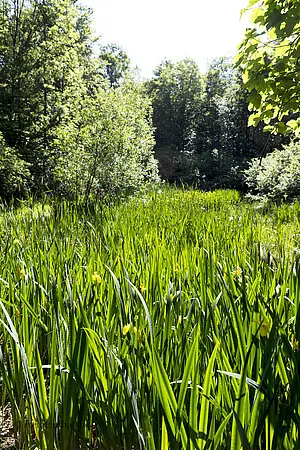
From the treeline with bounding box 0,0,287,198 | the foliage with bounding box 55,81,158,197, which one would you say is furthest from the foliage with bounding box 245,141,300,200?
the foliage with bounding box 55,81,158,197

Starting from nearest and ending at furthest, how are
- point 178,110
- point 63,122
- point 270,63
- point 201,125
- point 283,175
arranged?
point 270,63, point 283,175, point 63,122, point 201,125, point 178,110

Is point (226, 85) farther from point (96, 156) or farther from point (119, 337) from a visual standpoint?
point (119, 337)

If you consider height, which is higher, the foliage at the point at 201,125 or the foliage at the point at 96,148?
the foliage at the point at 201,125

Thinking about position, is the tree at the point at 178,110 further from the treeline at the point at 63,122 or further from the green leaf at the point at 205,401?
the green leaf at the point at 205,401

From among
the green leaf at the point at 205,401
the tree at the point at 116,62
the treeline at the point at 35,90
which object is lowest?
the green leaf at the point at 205,401

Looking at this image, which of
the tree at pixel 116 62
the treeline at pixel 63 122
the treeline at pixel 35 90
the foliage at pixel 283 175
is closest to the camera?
the treeline at pixel 63 122

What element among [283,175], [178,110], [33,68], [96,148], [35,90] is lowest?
[283,175]

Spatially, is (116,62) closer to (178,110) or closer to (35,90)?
(178,110)

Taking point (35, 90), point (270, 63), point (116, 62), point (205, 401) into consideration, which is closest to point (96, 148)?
point (35, 90)

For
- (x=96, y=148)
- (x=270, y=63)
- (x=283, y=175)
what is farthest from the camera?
(x=283, y=175)

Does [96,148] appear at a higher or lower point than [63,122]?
lower

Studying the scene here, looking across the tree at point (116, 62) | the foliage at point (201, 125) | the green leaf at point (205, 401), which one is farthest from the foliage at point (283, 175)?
the tree at point (116, 62)

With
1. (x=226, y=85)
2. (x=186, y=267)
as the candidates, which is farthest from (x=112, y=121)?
(x=226, y=85)

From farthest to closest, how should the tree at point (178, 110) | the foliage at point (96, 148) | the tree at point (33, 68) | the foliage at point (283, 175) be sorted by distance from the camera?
the tree at point (178, 110) → the tree at point (33, 68) → the foliage at point (283, 175) → the foliage at point (96, 148)
